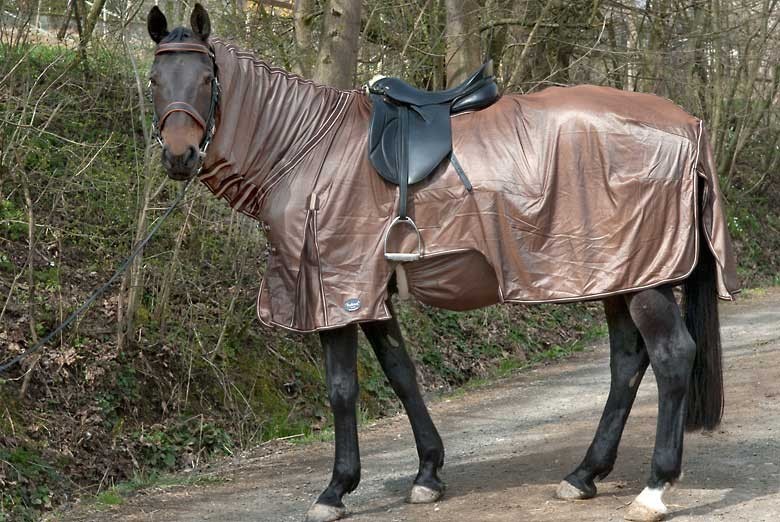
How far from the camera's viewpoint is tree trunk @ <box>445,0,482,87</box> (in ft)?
37.2

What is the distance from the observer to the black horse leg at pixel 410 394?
5.14 meters

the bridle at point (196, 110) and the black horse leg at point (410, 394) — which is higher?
the bridle at point (196, 110)

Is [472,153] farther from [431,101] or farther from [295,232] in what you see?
[295,232]

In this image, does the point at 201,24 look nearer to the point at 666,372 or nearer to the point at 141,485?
the point at 666,372

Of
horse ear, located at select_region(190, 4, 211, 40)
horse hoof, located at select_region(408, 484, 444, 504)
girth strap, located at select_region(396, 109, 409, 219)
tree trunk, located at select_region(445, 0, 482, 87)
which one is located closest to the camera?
horse ear, located at select_region(190, 4, 211, 40)

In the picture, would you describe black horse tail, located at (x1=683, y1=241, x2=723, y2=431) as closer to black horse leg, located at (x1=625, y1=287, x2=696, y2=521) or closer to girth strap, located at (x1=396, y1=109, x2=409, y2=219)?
black horse leg, located at (x1=625, y1=287, x2=696, y2=521)

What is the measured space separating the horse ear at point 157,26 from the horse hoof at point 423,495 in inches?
107

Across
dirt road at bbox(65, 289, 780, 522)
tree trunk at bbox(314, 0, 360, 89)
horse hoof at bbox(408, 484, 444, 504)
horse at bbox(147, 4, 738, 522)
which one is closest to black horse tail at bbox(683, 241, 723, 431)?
horse at bbox(147, 4, 738, 522)

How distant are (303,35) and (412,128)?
458 centimetres

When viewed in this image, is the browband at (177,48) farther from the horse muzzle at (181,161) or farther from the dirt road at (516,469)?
the dirt road at (516,469)

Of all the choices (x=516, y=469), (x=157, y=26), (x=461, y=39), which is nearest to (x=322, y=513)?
(x=516, y=469)

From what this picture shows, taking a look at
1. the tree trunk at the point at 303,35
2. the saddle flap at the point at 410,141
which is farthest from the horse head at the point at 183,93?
the tree trunk at the point at 303,35

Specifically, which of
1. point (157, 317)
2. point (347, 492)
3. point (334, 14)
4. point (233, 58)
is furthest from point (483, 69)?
point (157, 317)

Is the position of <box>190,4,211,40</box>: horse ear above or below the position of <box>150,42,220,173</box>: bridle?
above
